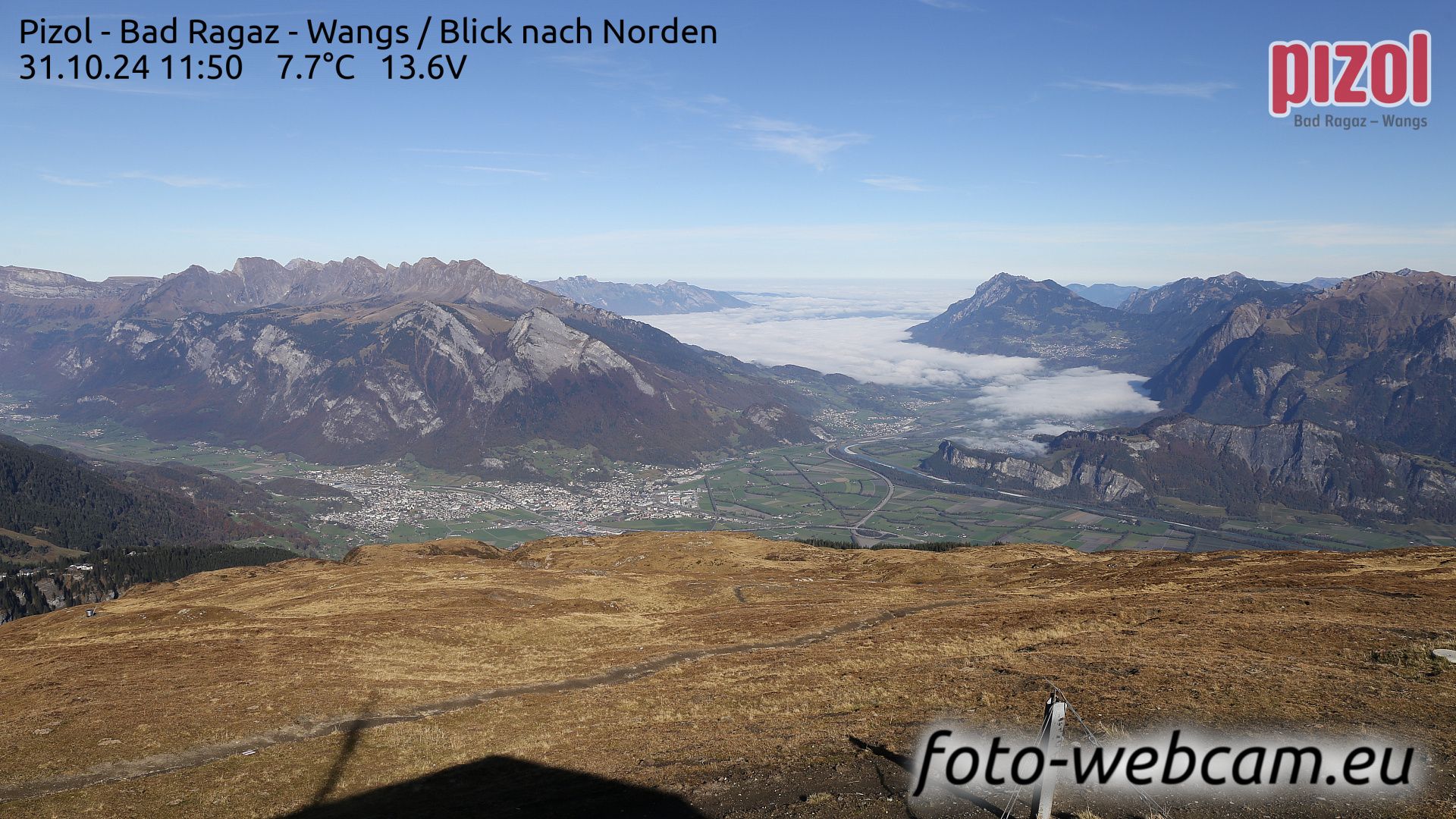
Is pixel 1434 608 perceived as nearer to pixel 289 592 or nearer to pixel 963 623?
pixel 963 623

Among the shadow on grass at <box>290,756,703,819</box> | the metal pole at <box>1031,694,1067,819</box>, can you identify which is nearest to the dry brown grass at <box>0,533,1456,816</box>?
the shadow on grass at <box>290,756,703,819</box>

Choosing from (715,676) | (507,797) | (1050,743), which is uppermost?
(1050,743)

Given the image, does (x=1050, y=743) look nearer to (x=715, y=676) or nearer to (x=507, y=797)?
(x=507, y=797)

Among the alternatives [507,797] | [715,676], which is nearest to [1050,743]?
[507,797]

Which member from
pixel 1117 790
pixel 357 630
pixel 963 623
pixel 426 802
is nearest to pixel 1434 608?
pixel 963 623

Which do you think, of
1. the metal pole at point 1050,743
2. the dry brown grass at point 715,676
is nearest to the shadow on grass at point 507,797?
the dry brown grass at point 715,676
